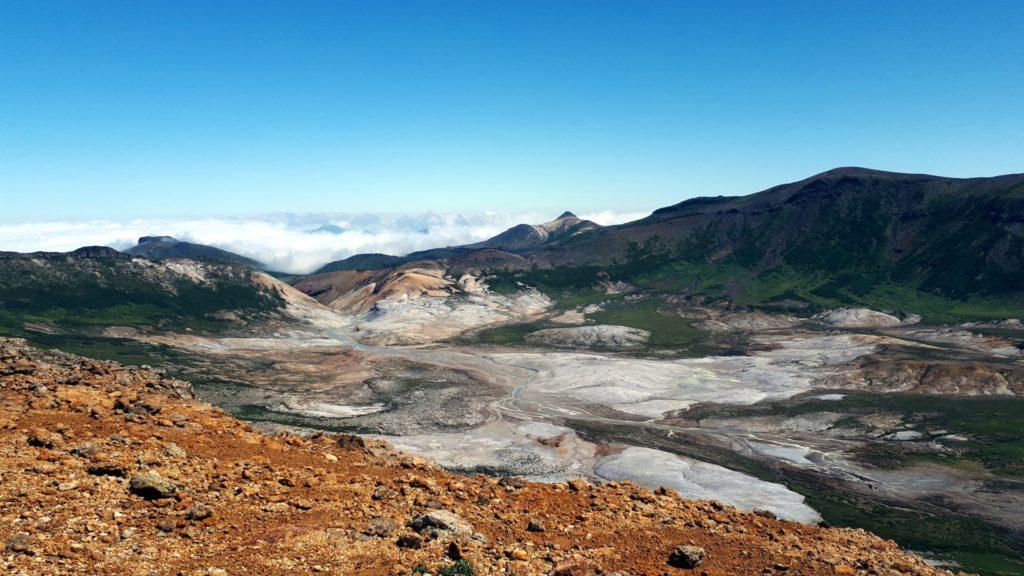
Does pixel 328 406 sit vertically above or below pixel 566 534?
below

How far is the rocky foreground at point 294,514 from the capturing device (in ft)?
50.9

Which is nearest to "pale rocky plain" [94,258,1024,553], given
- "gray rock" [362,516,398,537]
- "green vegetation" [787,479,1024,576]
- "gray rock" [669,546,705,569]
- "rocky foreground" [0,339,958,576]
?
"green vegetation" [787,479,1024,576]

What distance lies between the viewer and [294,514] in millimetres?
18891

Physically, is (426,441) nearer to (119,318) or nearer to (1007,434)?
(1007,434)

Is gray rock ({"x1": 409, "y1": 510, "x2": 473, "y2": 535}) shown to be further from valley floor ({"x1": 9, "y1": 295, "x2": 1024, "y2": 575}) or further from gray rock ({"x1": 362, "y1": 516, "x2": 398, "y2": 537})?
valley floor ({"x1": 9, "y1": 295, "x2": 1024, "y2": 575})

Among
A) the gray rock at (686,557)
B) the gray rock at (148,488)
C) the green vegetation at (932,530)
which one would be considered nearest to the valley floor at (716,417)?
the green vegetation at (932,530)

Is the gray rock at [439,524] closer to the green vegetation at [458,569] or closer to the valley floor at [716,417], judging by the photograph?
the green vegetation at [458,569]

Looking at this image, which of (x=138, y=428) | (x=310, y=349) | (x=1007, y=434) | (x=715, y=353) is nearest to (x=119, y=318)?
(x=310, y=349)

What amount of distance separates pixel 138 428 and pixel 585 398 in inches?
4110

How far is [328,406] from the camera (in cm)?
10875

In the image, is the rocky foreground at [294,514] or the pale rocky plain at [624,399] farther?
the pale rocky plain at [624,399]

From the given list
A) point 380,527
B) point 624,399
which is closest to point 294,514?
point 380,527

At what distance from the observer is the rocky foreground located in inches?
611

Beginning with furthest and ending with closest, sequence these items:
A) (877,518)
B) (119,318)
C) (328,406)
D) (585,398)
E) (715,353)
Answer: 1. (119,318)
2. (715,353)
3. (585,398)
4. (328,406)
5. (877,518)
